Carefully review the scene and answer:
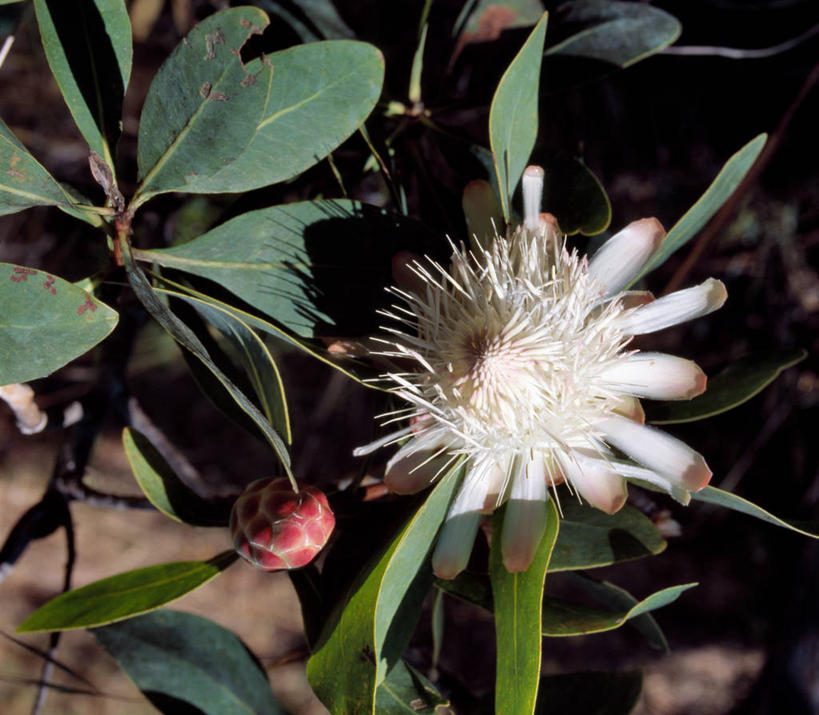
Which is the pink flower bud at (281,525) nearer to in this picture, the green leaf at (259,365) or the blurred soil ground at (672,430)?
the green leaf at (259,365)

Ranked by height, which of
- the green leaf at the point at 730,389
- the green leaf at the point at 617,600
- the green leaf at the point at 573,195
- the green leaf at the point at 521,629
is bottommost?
the green leaf at the point at 617,600

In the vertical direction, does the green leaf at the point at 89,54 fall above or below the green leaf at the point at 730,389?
above

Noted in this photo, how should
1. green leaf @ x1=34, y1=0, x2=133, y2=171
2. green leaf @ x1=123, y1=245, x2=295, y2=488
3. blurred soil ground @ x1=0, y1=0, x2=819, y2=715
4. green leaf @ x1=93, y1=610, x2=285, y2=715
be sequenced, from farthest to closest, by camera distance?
blurred soil ground @ x1=0, y1=0, x2=819, y2=715, green leaf @ x1=93, y1=610, x2=285, y2=715, green leaf @ x1=34, y1=0, x2=133, y2=171, green leaf @ x1=123, y1=245, x2=295, y2=488

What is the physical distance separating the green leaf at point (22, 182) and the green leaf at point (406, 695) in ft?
1.89

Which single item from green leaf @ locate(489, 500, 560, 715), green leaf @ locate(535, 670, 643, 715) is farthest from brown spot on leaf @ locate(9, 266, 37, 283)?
green leaf @ locate(535, 670, 643, 715)

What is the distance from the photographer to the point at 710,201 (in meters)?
0.71

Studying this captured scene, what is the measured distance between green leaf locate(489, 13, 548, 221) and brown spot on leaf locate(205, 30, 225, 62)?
247 mm

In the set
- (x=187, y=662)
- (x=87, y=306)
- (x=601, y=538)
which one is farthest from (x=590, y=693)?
(x=87, y=306)

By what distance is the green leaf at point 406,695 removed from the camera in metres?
0.73

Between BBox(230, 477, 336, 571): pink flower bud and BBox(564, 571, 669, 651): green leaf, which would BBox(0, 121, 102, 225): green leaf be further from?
BBox(564, 571, 669, 651): green leaf

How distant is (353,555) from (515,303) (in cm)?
32

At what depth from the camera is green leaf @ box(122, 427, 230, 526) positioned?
0.72 m

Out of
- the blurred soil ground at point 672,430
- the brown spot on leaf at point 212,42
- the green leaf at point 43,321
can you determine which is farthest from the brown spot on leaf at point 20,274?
the blurred soil ground at point 672,430

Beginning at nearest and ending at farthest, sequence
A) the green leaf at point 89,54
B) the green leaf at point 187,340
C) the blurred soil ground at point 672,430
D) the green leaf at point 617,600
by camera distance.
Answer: the green leaf at point 187,340 → the green leaf at point 89,54 → the green leaf at point 617,600 → the blurred soil ground at point 672,430
